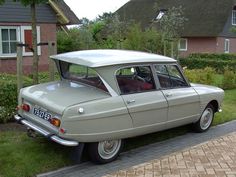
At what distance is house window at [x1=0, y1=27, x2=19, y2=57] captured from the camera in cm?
1903

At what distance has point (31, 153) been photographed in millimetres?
6207

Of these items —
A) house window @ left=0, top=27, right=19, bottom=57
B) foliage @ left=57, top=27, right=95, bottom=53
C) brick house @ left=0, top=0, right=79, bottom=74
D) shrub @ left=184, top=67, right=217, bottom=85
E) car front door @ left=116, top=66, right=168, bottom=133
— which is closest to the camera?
car front door @ left=116, top=66, right=168, bottom=133

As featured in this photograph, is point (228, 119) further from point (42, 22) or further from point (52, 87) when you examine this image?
point (42, 22)

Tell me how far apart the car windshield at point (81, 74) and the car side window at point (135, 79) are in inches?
13.2

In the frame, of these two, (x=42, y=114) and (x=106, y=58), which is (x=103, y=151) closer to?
(x=42, y=114)

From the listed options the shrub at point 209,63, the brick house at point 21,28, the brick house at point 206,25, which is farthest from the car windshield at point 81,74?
the brick house at point 206,25

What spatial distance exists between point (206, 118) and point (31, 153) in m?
3.78

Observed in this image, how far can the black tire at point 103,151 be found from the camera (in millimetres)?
5910

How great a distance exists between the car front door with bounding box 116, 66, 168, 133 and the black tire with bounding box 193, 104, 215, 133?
1412 mm

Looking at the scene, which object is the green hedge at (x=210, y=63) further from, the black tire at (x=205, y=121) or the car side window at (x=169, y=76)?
the car side window at (x=169, y=76)

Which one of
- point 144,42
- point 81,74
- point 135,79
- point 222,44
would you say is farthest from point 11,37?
Result: point 222,44

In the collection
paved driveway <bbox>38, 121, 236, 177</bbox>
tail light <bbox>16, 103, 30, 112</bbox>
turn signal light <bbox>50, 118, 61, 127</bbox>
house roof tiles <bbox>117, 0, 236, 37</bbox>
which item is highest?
house roof tiles <bbox>117, 0, 236, 37</bbox>

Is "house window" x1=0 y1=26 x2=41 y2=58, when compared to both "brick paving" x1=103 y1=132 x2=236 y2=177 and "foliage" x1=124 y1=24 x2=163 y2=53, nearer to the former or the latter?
"foliage" x1=124 y1=24 x2=163 y2=53

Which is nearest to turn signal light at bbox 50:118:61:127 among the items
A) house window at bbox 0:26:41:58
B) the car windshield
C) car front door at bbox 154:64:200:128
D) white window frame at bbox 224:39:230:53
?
the car windshield
